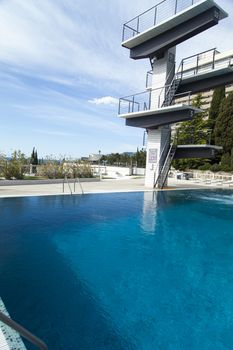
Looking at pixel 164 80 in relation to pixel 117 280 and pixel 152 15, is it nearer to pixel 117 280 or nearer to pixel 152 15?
pixel 152 15

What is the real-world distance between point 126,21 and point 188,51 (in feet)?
18.0

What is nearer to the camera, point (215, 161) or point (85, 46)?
point (85, 46)

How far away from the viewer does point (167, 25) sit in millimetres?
16688

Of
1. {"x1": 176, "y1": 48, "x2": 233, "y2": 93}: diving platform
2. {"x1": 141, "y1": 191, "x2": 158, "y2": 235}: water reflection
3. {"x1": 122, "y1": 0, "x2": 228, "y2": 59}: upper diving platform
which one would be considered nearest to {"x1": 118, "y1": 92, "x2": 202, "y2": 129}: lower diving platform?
{"x1": 176, "y1": 48, "x2": 233, "y2": 93}: diving platform

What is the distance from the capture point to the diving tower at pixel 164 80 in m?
16.4

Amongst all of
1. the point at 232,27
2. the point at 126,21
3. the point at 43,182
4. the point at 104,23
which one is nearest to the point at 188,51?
the point at 232,27

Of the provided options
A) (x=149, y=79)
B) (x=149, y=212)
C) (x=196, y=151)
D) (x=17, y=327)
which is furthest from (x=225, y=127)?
(x=17, y=327)

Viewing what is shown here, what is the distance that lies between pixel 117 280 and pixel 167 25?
53.4ft

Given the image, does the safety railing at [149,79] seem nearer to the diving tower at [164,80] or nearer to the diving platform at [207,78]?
the diving tower at [164,80]

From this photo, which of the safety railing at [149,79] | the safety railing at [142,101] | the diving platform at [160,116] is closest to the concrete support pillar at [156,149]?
the diving platform at [160,116]

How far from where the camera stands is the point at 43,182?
18.4m

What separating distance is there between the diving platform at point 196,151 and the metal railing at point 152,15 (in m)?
8.34

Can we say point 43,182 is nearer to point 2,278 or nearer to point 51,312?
point 2,278

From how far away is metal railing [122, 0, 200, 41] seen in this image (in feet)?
53.5
